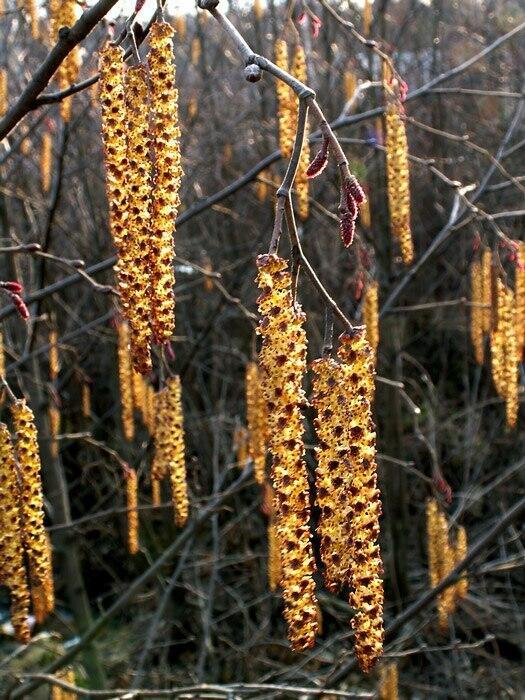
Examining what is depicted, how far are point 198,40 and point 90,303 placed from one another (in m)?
2.49

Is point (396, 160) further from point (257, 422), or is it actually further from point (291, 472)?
point (291, 472)

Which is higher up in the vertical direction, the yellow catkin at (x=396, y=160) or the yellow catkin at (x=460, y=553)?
the yellow catkin at (x=396, y=160)

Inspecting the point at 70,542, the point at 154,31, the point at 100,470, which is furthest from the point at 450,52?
the point at 154,31

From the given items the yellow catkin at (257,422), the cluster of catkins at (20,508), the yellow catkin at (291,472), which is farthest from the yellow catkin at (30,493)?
the yellow catkin at (257,422)

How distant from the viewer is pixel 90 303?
25.7 feet

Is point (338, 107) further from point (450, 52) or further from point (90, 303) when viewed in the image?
point (450, 52)

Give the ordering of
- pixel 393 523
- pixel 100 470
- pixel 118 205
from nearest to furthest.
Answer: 1. pixel 118 205
2. pixel 393 523
3. pixel 100 470

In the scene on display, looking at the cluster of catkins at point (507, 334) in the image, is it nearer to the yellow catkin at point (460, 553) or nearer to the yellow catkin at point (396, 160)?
the yellow catkin at point (396, 160)

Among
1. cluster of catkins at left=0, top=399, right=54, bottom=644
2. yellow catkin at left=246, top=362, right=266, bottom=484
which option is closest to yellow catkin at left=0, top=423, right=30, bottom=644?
cluster of catkins at left=0, top=399, right=54, bottom=644

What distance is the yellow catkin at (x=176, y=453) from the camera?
1.92m

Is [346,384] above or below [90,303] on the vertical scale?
below

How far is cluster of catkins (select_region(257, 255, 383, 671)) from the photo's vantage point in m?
0.91

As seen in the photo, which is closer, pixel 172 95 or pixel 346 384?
pixel 346 384

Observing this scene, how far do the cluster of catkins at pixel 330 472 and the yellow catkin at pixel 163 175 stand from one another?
0.16m
